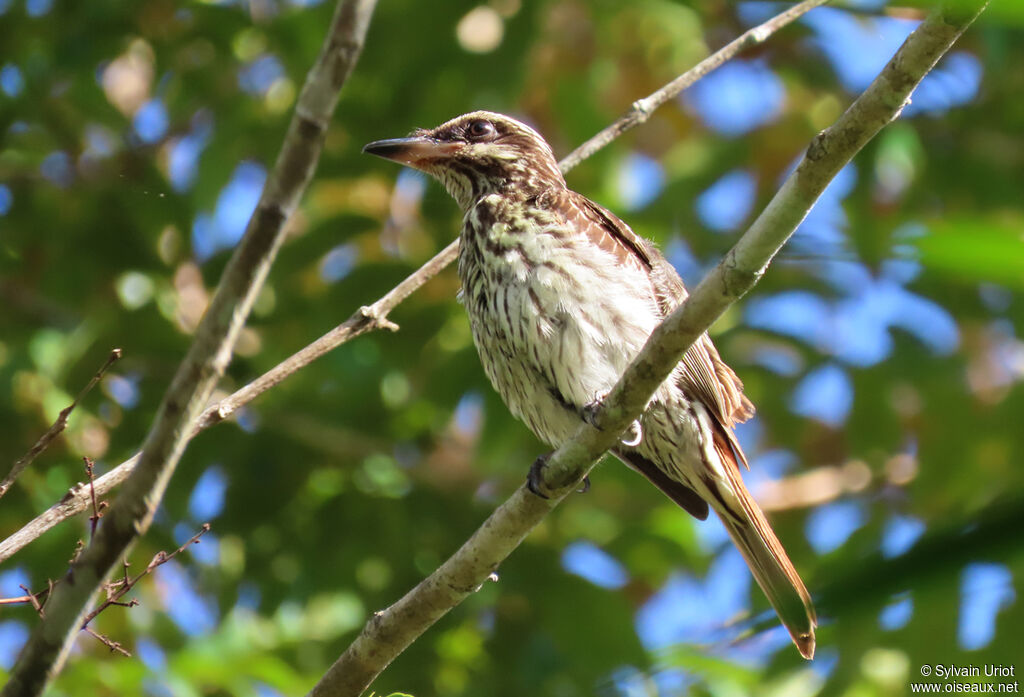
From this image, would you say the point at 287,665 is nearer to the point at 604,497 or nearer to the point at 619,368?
the point at 604,497

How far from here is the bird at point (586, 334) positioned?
355 centimetres

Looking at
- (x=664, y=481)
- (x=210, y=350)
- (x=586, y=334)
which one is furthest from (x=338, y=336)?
(x=664, y=481)

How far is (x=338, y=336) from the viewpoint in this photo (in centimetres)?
281

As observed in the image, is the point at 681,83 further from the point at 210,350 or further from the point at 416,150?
the point at 210,350

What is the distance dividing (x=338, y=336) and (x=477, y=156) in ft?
5.33

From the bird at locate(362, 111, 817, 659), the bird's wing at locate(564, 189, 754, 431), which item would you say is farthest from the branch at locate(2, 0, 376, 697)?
the bird's wing at locate(564, 189, 754, 431)

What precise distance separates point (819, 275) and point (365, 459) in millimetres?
2247

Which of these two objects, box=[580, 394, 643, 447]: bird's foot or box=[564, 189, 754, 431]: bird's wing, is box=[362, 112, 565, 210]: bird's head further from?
box=[580, 394, 643, 447]: bird's foot

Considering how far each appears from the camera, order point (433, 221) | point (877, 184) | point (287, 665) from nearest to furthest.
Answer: point (287, 665)
point (433, 221)
point (877, 184)

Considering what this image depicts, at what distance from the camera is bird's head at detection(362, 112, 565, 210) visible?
4.13m

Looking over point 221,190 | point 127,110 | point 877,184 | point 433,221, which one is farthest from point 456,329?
point 127,110

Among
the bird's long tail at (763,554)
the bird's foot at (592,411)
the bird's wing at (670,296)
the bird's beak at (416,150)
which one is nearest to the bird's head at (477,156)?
the bird's beak at (416,150)

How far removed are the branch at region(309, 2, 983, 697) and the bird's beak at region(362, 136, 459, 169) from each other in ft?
A: 5.70

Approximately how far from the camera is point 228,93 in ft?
17.6
